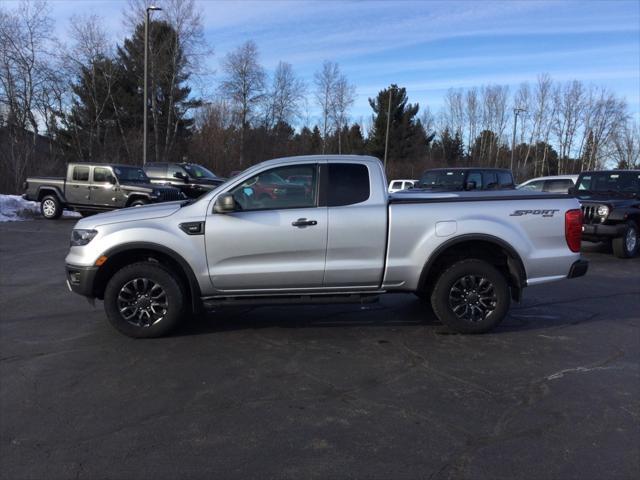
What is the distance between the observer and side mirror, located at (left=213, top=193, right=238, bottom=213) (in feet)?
18.0

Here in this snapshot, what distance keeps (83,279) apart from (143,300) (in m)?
0.64

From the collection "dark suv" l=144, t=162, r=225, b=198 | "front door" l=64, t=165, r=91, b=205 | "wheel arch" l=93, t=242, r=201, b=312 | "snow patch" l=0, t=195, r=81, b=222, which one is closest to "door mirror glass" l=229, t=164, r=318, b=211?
"wheel arch" l=93, t=242, r=201, b=312

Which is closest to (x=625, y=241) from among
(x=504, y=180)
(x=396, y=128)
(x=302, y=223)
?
(x=504, y=180)

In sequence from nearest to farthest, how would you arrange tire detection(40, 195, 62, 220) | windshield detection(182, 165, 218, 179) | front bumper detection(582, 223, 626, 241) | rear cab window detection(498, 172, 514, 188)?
front bumper detection(582, 223, 626, 241) → rear cab window detection(498, 172, 514, 188) → tire detection(40, 195, 62, 220) → windshield detection(182, 165, 218, 179)

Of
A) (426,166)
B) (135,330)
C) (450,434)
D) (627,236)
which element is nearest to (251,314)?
(135,330)

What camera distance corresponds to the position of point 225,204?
549 cm

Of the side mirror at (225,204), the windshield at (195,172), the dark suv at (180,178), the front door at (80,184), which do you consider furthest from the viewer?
the windshield at (195,172)

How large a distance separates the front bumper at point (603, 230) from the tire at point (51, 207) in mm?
16362

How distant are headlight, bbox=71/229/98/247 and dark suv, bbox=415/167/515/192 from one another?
10762 mm

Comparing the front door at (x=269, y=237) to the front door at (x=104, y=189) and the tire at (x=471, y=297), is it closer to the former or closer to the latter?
the tire at (x=471, y=297)

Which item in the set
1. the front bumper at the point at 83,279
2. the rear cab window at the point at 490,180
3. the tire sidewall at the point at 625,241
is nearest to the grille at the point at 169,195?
the rear cab window at the point at 490,180

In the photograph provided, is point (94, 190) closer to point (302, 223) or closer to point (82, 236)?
point (82, 236)

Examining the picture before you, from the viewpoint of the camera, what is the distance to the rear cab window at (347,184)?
5727mm

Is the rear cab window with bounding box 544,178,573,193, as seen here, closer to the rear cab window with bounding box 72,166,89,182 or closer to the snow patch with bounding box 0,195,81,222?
the rear cab window with bounding box 72,166,89,182
